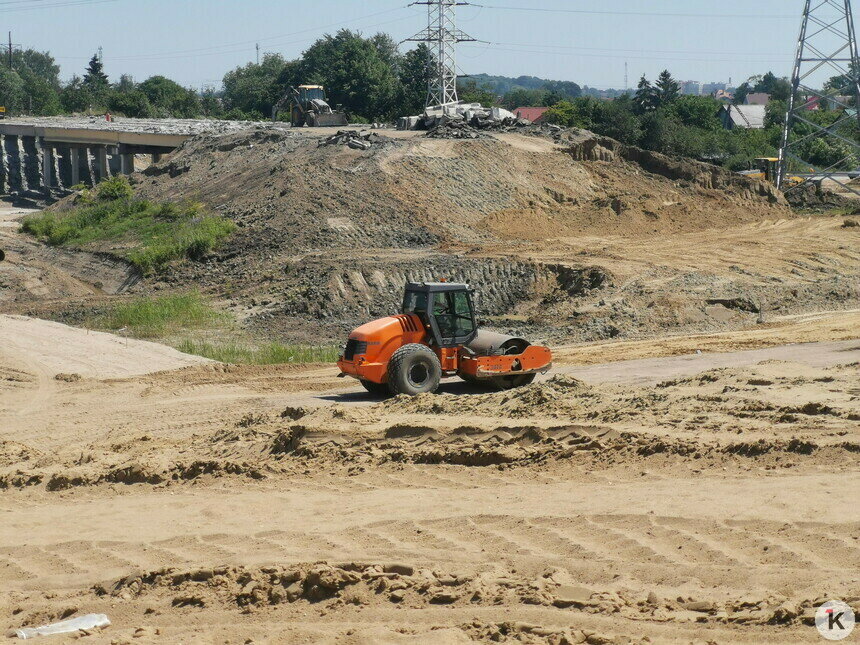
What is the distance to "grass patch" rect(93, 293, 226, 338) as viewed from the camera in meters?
23.4

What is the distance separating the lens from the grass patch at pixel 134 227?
97.5 feet

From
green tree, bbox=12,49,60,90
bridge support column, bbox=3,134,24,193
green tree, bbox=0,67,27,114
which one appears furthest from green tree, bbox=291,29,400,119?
green tree, bbox=12,49,60,90

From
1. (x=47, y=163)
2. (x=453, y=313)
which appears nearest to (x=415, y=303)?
(x=453, y=313)

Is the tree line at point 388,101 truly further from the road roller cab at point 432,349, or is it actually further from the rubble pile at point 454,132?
the road roller cab at point 432,349

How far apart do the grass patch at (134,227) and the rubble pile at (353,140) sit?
586 cm

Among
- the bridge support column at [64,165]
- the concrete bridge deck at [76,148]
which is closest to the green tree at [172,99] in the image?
the concrete bridge deck at [76,148]

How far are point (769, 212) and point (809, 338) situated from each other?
662 inches

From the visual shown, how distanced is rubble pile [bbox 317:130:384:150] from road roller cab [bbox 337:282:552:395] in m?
21.6

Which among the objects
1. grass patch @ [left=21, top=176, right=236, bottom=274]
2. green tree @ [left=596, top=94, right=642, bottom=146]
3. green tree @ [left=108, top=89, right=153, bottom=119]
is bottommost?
grass patch @ [left=21, top=176, right=236, bottom=274]

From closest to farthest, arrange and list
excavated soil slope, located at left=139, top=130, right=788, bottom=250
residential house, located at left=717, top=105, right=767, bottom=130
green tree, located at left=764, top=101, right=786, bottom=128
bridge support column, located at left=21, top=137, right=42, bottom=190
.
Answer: excavated soil slope, located at left=139, top=130, right=788, bottom=250, bridge support column, located at left=21, top=137, right=42, bottom=190, green tree, located at left=764, top=101, right=786, bottom=128, residential house, located at left=717, top=105, right=767, bottom=130

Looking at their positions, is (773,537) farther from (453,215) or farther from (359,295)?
(453,215)

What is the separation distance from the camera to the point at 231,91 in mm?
103500

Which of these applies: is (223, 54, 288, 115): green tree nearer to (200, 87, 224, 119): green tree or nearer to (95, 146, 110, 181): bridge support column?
(200, 87, 224, 119): green tree

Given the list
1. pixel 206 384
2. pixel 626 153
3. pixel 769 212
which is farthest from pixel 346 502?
pixel 626 153
